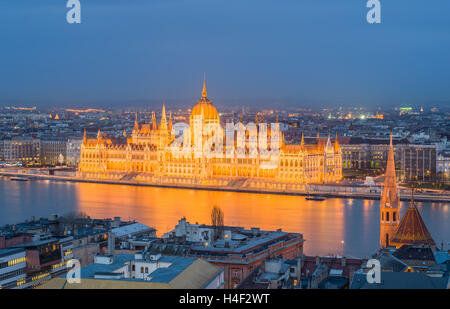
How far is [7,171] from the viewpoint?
103 feet

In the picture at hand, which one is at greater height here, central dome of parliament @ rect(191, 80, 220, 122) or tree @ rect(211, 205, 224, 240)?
central dome of parliament @ rect(191, 80, 220, 122)

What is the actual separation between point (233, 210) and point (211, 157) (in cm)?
902

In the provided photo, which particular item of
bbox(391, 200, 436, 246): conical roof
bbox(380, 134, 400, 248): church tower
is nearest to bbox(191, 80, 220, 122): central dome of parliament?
bbox(380, 134, 400, 248): church tower

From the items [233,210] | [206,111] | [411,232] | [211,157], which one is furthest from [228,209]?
[206,111]

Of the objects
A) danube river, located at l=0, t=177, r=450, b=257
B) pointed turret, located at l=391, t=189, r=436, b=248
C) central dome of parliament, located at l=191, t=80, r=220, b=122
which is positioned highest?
central dome of parliament, located at l=191, t=80, r=220, b=122

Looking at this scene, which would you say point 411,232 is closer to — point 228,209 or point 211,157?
point 228,209

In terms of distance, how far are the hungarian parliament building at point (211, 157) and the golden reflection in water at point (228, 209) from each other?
219 cm

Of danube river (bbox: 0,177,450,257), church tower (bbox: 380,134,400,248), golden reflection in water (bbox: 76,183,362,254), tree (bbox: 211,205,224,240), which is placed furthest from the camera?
golden reflection in water (bbox: 76,183,362,254)

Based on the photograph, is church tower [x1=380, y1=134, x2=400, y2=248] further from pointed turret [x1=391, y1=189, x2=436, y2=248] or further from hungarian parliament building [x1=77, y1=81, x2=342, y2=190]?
hungarian parliament building [x1=77, y1=81, x2=342, y2=190]

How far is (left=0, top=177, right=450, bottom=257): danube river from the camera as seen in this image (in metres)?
15.0

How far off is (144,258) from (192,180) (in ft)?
65.1

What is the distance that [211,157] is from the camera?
28438 millimetres

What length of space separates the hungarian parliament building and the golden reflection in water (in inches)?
86.4
